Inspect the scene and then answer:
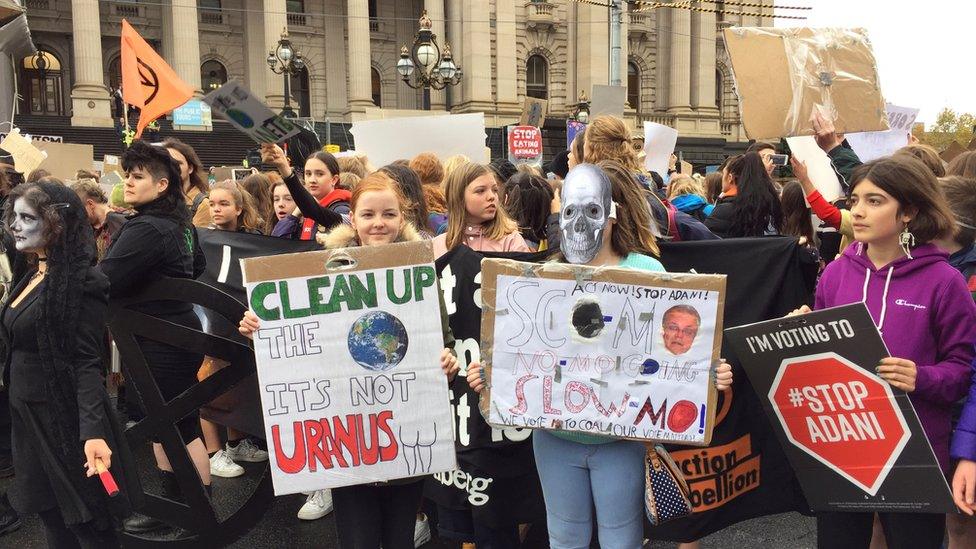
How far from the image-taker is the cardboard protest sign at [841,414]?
110 inches

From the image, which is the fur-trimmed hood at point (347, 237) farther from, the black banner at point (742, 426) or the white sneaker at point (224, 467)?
the white sneaker at point (224, 467)

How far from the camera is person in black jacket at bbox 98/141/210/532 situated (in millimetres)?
3953

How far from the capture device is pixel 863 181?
→ 298 centimetres

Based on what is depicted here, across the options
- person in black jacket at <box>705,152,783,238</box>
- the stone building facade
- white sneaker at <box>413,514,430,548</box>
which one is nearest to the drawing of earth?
white sneaker at <box>413,514,430,548</box>

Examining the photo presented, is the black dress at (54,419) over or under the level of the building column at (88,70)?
under

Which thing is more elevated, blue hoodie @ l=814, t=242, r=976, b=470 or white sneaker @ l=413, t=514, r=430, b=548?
blue hoodie @ l=814, t=242, r=976, b=470

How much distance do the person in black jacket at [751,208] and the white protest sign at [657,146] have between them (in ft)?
9.56

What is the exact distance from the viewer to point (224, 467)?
18.9ft

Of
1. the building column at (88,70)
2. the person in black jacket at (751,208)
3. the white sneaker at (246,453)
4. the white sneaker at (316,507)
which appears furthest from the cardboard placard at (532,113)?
the building column at (88,70)

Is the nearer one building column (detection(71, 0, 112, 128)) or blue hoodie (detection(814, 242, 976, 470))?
blue hoodie (detection(814, 242, 976, 470))

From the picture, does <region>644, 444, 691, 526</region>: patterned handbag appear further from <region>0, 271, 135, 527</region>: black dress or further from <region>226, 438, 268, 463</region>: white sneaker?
<region>226, 438, 268, 463</region>: white sneaker

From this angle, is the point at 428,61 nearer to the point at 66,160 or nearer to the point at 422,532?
the point at 66,160

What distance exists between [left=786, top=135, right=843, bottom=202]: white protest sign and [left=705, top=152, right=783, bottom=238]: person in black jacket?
1.54 feet

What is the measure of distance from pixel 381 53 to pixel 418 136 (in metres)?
39.4
